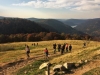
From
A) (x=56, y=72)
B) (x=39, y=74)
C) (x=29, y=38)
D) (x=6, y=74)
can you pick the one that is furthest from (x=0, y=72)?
(x=29, y=38)

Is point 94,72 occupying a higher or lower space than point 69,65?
lower

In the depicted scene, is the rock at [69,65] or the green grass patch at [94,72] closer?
the green grass patch at [94,72]

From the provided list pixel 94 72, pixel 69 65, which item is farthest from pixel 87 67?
pixel 94 72

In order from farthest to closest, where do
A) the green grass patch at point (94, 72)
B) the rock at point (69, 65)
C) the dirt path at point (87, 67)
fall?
the rock at point (69, 65)
the dirt path at point (87, 67)
the green grass patch at point (94, 72)

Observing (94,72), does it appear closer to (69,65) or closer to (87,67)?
(87,67)

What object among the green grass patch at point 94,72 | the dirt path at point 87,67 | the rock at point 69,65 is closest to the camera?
the green grass patch at point 94,72

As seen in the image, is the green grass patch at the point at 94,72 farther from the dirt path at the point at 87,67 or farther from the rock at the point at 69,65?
the rock at the point at 69,65

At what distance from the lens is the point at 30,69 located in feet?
92.5

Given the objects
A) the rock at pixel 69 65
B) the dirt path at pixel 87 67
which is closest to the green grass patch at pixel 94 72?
the dirt path at pixel 87 67

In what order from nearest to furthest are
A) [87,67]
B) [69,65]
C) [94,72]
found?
1. [94,72]
2. [87,67]
3. [69,65]

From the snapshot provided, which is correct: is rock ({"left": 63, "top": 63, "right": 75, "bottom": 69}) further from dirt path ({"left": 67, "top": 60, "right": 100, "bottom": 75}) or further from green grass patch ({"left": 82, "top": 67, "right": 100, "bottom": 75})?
green grass patch ({"left": 82, "top": 67, "right": 100, "bottom": 75})

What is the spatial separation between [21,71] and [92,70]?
11584 mm

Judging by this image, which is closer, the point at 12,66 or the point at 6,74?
the point at 6,74

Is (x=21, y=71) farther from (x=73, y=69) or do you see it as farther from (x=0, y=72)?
(x=73, y=69)
